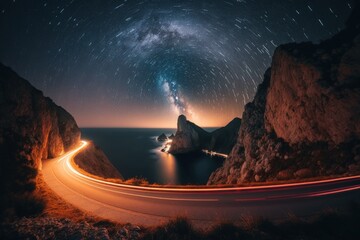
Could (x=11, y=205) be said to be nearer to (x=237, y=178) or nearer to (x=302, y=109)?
(x=237, y=178)

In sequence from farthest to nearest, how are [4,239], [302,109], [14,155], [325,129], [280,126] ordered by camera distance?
[280,126] < [302,109] < [325,129] < [14,155] < [4,239]

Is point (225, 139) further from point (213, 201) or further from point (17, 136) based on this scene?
point (213, 201)

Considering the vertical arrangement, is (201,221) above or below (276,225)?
below

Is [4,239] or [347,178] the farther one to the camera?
[347,178]

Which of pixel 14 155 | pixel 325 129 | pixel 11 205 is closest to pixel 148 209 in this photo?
pixel 11 205

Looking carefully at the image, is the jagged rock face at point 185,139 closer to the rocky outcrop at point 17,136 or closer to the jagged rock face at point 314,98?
the jagged rock face at point 314,98

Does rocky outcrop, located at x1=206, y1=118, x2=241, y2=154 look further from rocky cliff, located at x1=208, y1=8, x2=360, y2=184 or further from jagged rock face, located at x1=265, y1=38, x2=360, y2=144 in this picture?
jagged rock face, located at x1=265, y1=38, x2=360, y2=144
